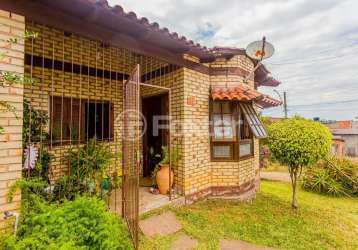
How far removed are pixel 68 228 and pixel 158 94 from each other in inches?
171

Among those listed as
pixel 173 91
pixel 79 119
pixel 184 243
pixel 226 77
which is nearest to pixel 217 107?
pixel 226 77

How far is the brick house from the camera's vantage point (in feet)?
14.0

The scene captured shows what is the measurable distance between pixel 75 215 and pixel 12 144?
1193mm

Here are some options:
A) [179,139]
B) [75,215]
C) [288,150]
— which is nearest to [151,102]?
[179,139]

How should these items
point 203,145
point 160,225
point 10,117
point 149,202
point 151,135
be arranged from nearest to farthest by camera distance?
point 10,117 < point 160,225 < point 149,202 < point 203,145 < point 151,135

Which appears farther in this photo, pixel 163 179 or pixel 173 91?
pixel 173 91

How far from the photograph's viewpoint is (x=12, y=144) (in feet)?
8.38

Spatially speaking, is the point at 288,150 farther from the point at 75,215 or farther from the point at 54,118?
the point at 54,118

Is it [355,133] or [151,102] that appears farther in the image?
[355,133]

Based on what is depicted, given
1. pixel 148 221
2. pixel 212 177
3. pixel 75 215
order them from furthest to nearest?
pixel 212 177 < pixel 148 221 < pixel 75 215

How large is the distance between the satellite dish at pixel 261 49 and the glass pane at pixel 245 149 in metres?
2.47

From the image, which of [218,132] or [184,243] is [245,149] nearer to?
[218,132]

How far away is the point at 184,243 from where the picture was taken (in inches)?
142

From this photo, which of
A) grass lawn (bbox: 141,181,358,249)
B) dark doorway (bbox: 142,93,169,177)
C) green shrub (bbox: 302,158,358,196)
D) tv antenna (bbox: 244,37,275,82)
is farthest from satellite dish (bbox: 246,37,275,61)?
green shrub (bbox: 302,158,358,196)
